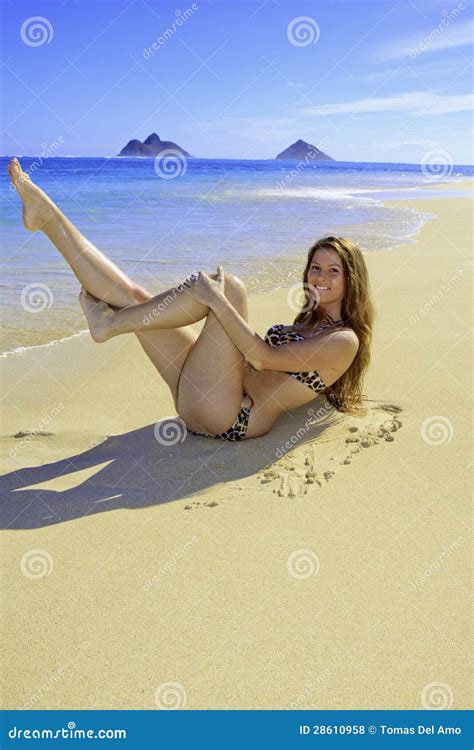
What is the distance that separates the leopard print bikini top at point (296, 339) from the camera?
3870mm

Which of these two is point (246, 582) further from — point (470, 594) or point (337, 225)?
point (337, 225)

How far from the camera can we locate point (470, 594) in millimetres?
2537

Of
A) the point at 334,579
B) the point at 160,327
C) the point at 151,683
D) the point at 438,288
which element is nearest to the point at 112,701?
the point at 151,683

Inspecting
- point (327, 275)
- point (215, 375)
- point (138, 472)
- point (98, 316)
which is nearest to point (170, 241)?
point (327, 275)

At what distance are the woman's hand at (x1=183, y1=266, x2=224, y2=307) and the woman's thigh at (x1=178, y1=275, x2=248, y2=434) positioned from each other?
4.2 inches

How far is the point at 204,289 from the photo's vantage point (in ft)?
11.5

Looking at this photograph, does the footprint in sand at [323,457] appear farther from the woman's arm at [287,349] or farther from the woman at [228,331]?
the woman's arm at [287,349]

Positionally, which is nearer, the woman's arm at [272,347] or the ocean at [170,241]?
the woman's arm at [272,347]

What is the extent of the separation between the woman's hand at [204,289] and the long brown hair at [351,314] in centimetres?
70

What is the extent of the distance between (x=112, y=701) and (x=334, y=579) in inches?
35.3

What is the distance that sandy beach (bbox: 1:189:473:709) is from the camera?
2189mm

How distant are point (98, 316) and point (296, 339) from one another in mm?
1029

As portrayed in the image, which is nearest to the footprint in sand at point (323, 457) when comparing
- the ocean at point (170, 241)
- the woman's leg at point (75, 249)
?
the woman's leg at point (75, 249)

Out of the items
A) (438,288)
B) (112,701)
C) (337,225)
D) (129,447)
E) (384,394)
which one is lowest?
(112,701)
